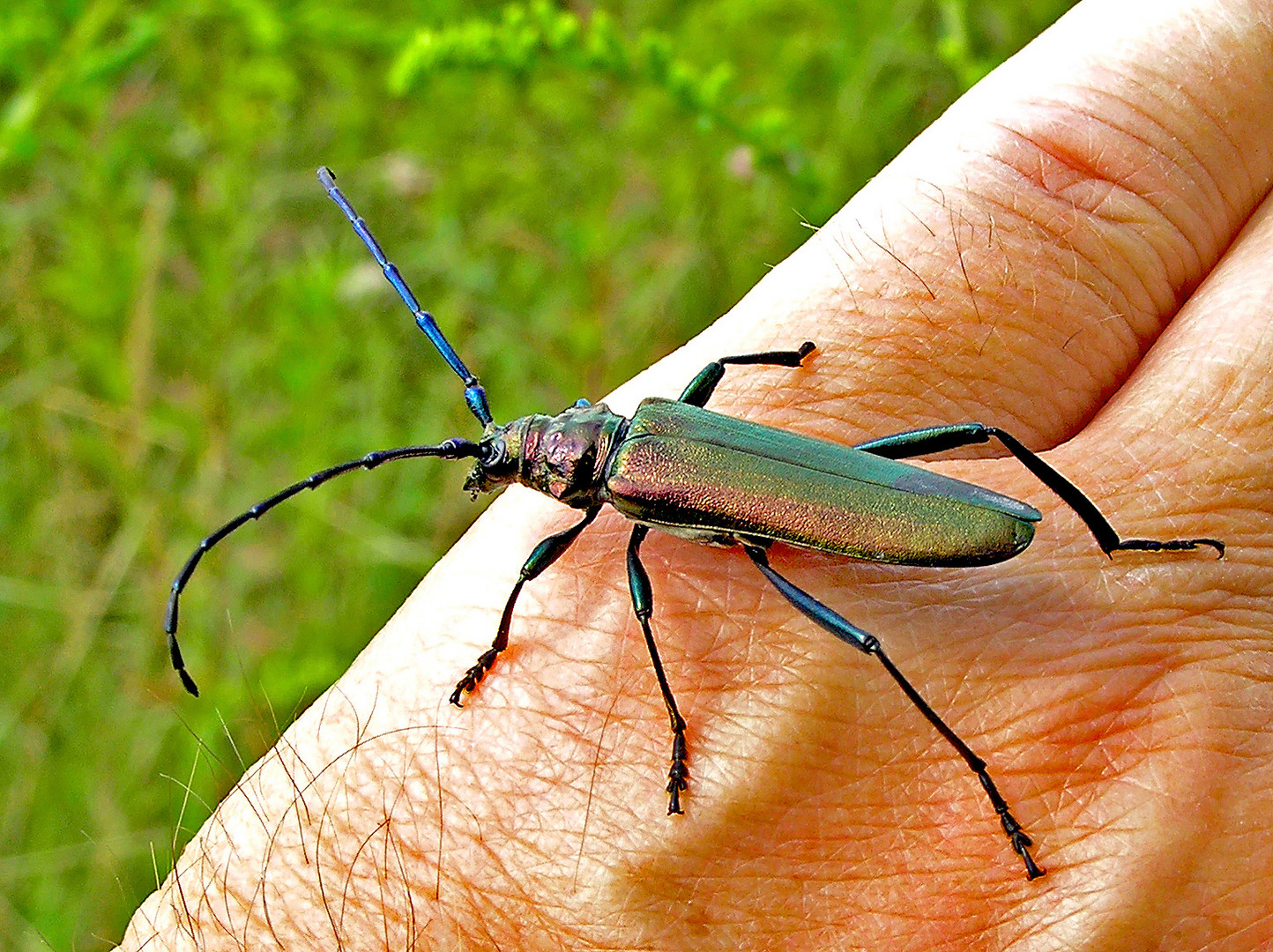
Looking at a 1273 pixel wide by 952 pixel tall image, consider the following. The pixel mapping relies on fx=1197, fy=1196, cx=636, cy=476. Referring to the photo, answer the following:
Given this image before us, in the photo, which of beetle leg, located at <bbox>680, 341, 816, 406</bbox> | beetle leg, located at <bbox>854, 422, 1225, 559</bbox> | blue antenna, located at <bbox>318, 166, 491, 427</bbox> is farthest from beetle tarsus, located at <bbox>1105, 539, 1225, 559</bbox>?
blue antenna, located at <bbox>318, 166, 491, 427</bbox>

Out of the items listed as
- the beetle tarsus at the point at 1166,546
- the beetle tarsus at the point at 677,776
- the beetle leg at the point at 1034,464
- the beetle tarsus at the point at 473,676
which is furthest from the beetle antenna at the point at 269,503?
the beetle tarsus at the point at 1166,546

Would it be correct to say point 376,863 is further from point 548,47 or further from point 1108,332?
point 548,47

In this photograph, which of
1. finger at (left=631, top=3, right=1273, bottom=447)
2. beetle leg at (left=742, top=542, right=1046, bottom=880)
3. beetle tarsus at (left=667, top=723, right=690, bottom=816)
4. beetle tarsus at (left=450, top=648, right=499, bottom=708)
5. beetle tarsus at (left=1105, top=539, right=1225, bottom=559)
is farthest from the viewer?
finger at (left=631, top=3, right=1273, bottom=447)

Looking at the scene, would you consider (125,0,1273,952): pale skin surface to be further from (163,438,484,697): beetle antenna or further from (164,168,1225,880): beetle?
(163,438,484,697): beetle antenna

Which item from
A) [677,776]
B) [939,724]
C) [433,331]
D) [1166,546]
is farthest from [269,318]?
[1166,546]

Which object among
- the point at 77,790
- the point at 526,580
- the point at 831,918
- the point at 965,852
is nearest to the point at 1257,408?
the point at 965,852
